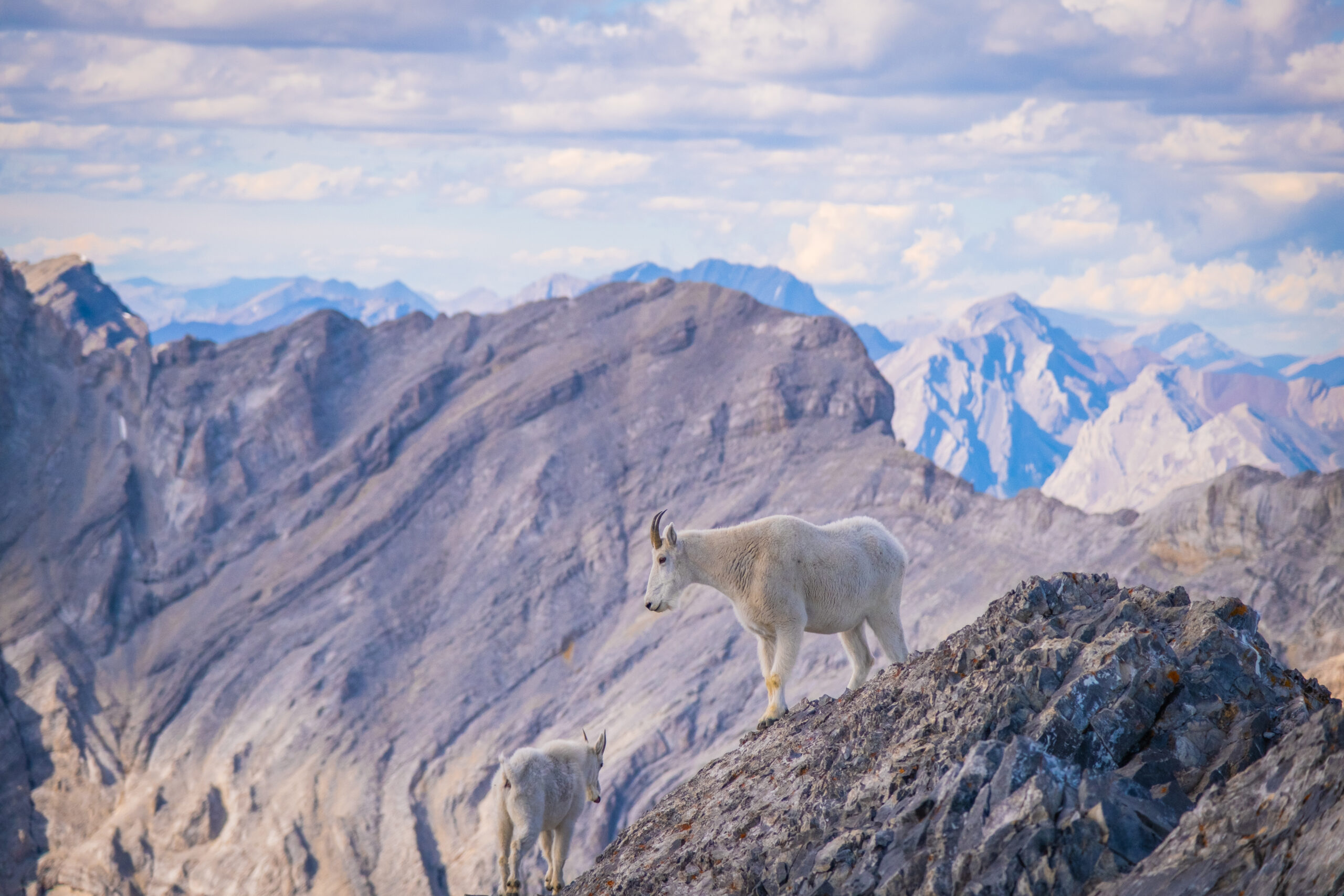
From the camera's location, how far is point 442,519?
267 feet

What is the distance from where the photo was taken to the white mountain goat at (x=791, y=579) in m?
16.6

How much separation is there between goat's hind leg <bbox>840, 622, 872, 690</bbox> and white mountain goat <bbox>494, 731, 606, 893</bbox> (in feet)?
14.6

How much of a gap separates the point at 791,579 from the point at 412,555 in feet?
217

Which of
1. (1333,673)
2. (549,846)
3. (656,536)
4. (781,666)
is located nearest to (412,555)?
(1333,673)

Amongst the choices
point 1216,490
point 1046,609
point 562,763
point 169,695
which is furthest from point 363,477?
point 1046,609

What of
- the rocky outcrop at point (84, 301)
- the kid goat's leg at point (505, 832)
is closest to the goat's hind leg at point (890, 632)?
the kid goat's leg at point (505, 832)

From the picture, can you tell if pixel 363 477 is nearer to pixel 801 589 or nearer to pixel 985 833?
pixel 801 589

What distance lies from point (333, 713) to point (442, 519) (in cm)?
1651

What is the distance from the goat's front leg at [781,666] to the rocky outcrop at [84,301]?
11466 cm

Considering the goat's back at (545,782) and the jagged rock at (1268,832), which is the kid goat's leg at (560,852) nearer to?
the goat's back at (545,782)

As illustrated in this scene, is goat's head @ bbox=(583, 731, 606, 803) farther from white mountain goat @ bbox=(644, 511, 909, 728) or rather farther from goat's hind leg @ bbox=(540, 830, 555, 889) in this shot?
white mountain goat @ bbox=(644, 511, 909, 728)

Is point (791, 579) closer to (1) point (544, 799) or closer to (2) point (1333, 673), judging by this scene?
(1) point (544, 799)

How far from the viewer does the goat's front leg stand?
16531 millimetres

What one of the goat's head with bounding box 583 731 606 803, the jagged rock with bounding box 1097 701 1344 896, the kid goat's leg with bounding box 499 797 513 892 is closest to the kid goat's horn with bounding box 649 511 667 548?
the goat's head with bounding box 583 731 606 803
